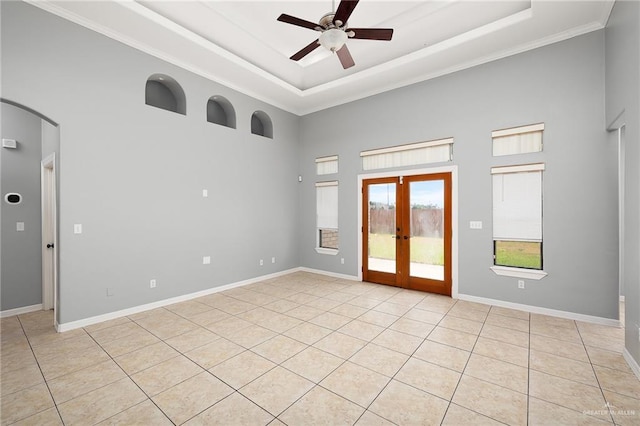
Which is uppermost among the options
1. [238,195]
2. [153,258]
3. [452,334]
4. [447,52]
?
[447,52]

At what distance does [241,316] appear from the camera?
3.93 metres

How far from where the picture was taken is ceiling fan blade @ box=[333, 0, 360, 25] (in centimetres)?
262

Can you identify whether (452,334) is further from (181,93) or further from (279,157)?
(181,93)

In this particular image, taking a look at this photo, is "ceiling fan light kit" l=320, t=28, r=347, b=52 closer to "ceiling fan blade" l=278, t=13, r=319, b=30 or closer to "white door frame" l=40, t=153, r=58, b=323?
"ceiling fan blade" l=278, t=13, r=319, b=30

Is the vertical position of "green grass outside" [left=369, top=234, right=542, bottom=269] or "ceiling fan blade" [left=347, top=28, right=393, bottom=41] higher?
"ceiling fan blade" [left=347, top=28, right=393, bottom=41]

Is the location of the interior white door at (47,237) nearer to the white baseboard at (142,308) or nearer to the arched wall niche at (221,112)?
the white baseboard at (142,308)

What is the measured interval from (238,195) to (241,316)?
99.2 inches

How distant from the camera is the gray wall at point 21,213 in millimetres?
4008

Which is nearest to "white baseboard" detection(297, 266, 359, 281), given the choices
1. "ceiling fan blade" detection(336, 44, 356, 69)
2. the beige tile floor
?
the beige tile floor

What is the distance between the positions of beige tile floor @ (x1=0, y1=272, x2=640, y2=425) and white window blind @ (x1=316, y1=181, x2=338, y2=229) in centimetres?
263

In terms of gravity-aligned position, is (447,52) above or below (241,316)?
above

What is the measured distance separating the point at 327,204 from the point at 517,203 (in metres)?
3.69

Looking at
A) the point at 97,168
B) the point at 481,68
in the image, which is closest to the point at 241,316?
the point at 97,168

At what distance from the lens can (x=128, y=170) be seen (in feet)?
13.1
